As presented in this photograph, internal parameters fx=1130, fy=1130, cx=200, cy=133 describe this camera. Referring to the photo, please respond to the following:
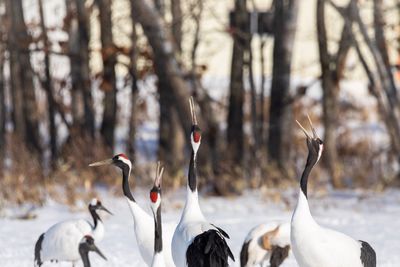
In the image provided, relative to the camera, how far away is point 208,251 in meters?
7.61

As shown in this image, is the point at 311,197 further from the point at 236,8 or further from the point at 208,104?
the point at 236,8

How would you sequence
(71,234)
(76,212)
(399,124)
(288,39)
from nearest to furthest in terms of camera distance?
(71,234) < (76,212) < (399,124) < (288,39)

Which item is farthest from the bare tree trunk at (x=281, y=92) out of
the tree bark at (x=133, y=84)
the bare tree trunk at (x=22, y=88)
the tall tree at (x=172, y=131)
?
the bare tree trunk at (x=22, y=88)

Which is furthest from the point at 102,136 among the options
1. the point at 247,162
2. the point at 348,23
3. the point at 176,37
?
the point at 348,23

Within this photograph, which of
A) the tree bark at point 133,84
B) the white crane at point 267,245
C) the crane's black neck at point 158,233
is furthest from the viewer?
the tree bark at point 133,84

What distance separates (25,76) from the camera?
71.2ft

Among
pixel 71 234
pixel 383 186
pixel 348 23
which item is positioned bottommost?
pixel 383 186

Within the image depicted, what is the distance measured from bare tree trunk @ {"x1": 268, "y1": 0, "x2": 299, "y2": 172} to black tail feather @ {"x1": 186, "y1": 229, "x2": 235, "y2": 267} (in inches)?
384

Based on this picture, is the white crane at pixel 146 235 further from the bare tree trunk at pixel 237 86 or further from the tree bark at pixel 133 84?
the tree bark at pixel 133 84

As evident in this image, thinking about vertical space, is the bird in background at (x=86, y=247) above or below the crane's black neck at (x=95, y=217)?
below

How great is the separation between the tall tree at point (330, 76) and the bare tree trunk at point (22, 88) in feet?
18.0

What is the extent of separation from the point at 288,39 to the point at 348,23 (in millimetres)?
1112

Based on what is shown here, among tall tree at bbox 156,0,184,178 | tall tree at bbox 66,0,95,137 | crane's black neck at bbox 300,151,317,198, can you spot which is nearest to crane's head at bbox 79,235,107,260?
crane's black neck at bbox 300,151,317,198

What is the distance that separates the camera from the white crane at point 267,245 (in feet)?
30.1
